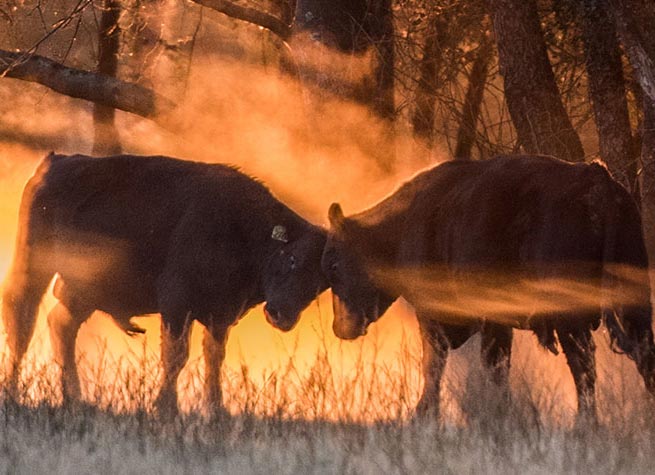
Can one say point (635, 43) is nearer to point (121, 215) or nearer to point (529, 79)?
point (529, 79)

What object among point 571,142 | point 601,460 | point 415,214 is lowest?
point 601,460

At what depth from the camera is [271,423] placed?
8.79 metres

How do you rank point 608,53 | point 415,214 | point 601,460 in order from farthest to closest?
point 608,53 → point 415,214 → point 601,460

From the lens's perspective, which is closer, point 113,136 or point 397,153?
point 397,153

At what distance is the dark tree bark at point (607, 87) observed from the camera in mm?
12867

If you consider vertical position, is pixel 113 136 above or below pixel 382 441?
above

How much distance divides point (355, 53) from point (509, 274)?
170 inches

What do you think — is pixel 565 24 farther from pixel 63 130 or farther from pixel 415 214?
pixel 63 130

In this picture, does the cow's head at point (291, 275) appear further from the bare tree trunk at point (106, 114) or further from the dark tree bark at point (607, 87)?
the bare tree trunk at point (106, 114)

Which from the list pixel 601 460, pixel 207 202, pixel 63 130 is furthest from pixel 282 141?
pixel 63 130

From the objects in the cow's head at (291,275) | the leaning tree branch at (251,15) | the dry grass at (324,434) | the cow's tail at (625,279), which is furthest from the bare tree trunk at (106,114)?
the cow's tail at (625,279)

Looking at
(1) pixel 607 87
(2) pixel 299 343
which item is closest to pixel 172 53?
(2) pixel 299 343

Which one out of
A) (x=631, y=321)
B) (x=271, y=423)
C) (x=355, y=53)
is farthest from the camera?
Answer: (x=355, y=53)

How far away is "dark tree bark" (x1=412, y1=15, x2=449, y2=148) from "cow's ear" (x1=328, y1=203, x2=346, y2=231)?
3925 millimetres
